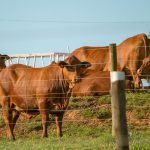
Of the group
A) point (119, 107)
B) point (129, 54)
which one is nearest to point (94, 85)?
point (129, 54)

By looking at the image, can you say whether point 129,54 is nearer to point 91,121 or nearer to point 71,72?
point 91,121

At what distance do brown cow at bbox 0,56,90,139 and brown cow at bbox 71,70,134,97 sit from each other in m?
3.78

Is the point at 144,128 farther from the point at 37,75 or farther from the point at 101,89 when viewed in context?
the point at 101,89

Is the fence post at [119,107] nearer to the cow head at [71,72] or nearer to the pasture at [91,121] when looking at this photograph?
the pasture at [91,121]

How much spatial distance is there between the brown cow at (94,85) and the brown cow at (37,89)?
3.78 meters

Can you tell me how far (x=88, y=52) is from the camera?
77.5ft

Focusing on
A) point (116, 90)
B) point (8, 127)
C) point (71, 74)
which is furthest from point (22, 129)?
point (116, 90)

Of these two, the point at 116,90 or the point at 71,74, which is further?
the point at 71,74

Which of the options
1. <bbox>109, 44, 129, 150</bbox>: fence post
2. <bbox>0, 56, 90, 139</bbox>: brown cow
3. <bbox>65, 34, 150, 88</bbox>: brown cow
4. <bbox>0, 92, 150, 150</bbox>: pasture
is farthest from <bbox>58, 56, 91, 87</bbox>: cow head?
<bbox>109, 44, 129, 150</bbox>: fence post

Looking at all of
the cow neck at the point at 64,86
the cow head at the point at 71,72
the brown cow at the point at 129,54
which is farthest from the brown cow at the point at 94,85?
the cow neck at the point at 64,86

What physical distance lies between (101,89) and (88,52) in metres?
4.02

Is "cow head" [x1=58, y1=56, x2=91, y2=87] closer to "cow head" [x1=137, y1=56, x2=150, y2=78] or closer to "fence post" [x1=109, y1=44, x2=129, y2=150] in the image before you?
"cow head" [x1=137, y1=56, x2=150, y2=78]

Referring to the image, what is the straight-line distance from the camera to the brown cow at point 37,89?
1438cm

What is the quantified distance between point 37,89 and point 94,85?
5.84 meters
